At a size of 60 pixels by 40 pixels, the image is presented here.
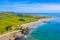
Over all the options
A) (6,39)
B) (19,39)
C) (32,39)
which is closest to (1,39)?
(6,39)

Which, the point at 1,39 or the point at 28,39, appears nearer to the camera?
the point at 1,39

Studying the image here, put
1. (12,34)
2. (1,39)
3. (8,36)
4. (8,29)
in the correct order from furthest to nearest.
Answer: (8,29) < (12,34) < (8,36) < (1,39)

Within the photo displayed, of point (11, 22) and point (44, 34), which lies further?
point (11, 22)

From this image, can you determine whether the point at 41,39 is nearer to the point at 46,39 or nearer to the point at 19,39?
the point at 46,39

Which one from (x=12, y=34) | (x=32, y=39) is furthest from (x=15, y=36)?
(x=32, y=39)

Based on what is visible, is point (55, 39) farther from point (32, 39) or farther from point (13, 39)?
point (13, 39)

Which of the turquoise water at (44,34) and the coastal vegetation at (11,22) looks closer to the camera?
the turquoise water at (44,34)

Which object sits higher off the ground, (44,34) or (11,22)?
(11,22)

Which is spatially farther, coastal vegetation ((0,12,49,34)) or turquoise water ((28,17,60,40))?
coastal vegetation ((0,12,49,34))

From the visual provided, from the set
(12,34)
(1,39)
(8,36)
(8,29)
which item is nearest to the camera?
(1,39)
